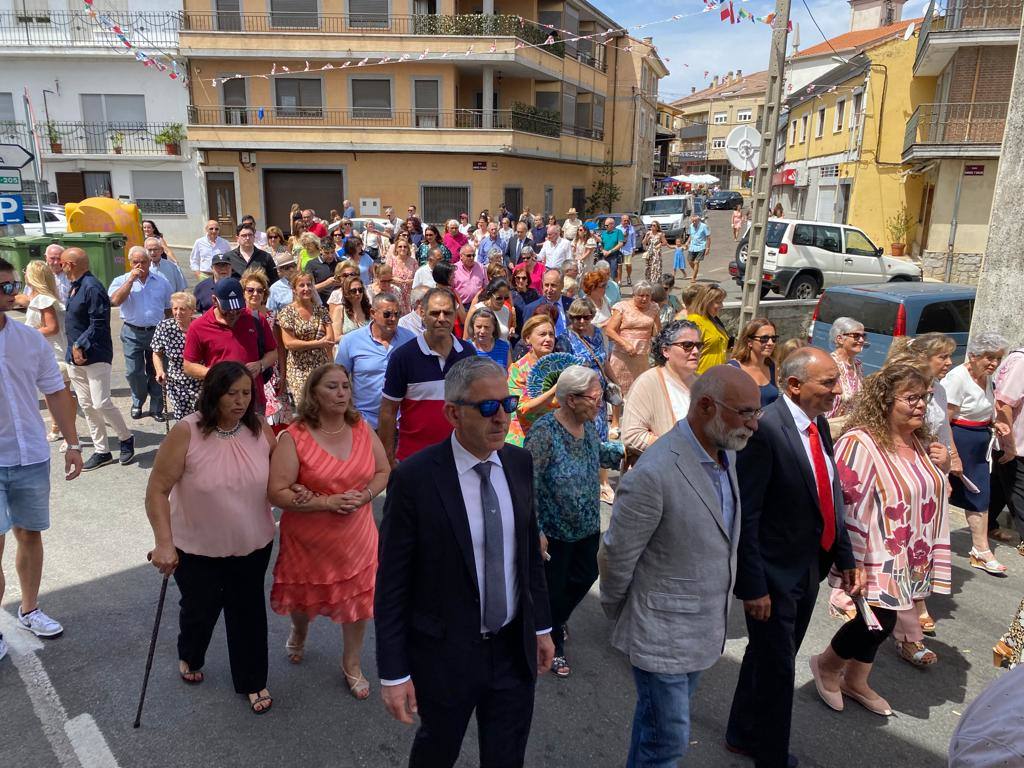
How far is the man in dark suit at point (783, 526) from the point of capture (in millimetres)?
3174

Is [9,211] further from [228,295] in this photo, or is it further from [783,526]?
[783,526]

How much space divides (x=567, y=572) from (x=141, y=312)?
5.75 m

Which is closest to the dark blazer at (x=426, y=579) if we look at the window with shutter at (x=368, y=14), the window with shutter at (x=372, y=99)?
the window with shutter at (x=372, y=99)

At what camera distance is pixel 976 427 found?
5527 millimetres

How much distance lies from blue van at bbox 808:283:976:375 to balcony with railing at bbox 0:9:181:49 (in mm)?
29114

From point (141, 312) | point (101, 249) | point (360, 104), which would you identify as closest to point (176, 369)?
point (141, 312)

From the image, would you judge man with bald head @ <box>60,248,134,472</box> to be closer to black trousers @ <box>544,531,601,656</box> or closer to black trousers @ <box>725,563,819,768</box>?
black trousers @ <box>544,531,601,656</box>

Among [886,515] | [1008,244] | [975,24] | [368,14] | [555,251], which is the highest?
[368,14]

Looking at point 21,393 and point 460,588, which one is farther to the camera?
point 21,393

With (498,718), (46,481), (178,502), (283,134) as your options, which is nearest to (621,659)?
(498,718)

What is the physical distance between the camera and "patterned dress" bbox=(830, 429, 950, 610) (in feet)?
11.7

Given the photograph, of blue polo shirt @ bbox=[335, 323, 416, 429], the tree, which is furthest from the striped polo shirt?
the tree

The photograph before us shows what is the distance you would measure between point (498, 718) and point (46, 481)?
10.2 ft

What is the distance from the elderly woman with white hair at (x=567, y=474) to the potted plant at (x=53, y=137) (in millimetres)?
32994
